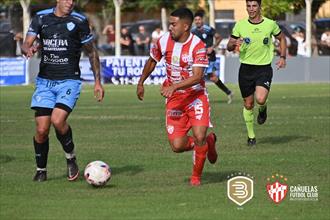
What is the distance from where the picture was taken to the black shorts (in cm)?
1617

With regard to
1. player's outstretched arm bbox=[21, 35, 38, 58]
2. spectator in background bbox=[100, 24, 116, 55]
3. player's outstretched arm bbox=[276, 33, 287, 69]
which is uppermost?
player's outstretched arm bbox=[21, 35, 38, 58]

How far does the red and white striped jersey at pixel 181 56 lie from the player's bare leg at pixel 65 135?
51.1 inches

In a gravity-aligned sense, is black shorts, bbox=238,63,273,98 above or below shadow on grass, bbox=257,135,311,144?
above

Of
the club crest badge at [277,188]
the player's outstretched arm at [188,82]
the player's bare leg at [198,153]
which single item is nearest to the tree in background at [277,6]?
the club crest badge at [277,188]

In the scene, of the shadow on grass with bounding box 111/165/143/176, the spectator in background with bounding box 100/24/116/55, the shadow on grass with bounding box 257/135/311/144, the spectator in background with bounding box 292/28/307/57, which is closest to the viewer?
the shadow on grass with bounding box 111/165/143/176

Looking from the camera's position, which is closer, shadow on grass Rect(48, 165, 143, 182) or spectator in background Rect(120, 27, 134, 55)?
shadow on grass Rect(48, 165, 143, 182)

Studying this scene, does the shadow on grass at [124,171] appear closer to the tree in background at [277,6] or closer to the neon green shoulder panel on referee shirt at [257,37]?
the neon green shoulder panel on referee shirt at [257,37]

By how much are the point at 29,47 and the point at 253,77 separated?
503 centimetres

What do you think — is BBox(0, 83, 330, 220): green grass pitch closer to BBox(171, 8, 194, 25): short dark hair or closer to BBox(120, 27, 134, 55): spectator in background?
BBox(171, 8, 194, 25): short dark hair

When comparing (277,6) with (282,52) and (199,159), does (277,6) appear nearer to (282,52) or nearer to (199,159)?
(282,52)

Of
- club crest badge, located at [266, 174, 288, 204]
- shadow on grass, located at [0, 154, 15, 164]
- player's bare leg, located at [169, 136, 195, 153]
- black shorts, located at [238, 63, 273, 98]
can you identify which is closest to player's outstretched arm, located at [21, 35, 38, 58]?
player's bare leg, located at [169, 136, 195, 153]

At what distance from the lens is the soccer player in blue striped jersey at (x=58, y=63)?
1237 centimetres

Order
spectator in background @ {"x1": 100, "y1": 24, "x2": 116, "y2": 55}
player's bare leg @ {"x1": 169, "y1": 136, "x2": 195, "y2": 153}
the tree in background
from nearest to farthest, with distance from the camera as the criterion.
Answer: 1. player's bare leg @ {"x1": 169, "y1": 136, "x2": 195, "y2": 153}
2. the tree in background
3. spectator in background @ {"x1": 100, "y1": 24, "x2": 116, "y2": 55}

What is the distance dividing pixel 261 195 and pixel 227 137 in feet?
20.4
